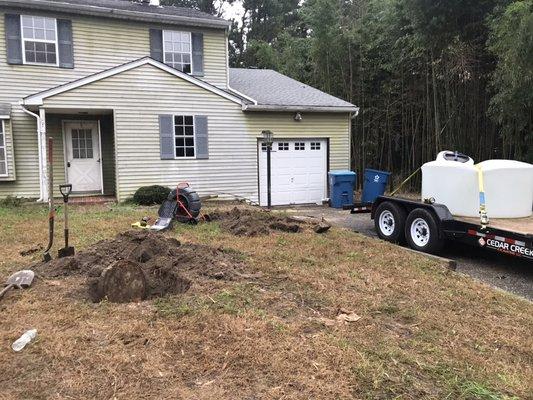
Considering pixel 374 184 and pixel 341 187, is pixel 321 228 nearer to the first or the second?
pixel 374 184

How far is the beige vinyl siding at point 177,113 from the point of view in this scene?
12.3m

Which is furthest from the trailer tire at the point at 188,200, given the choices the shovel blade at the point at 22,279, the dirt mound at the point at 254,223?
the shovel blade at the point at 22,279

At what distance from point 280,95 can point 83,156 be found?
6208 millimetres

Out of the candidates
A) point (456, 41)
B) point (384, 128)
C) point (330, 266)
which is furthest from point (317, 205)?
point (330, 266)

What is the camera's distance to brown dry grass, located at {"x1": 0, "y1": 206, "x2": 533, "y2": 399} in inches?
116

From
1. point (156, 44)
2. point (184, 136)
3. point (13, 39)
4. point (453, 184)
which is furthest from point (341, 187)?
point (13, 39)

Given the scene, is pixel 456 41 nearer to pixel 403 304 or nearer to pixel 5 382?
pixel 403 304

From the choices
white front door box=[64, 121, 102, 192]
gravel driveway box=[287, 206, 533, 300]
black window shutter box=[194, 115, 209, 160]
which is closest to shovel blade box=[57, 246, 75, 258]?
gravel driveway box=[287, 206, 533, 300]

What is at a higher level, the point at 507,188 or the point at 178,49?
the point at 178,49

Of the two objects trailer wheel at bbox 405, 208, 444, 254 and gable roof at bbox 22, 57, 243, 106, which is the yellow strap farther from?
gable roof at bbox 22, 57, 243, 106

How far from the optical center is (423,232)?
748 cm

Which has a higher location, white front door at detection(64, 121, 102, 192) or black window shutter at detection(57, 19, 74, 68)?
black window shutter at detection(57, 19, 74, 68)

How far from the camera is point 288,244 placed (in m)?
7.21

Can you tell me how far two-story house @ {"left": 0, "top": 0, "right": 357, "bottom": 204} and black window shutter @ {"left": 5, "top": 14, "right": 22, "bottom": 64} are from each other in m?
0.03
